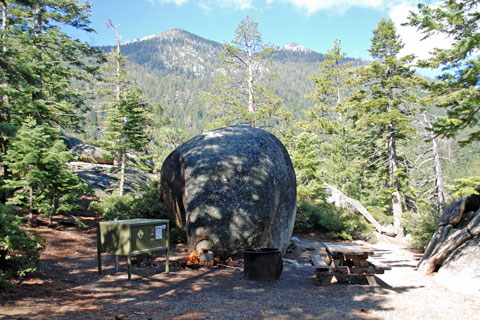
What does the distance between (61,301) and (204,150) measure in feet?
15.2

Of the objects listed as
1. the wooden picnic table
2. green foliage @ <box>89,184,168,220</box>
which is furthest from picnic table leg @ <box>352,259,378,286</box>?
green foliage @ <box>89,184,168,220</box>

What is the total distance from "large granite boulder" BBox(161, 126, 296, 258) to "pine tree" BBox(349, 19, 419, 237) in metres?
10.2

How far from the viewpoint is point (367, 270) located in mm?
6266

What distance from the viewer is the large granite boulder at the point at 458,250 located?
6.27 metres

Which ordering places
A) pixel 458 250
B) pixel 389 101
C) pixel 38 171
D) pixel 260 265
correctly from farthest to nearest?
1. pixel 389 101
2. pixel 38 171
3. pixel 458 250
4. pixel 260 265

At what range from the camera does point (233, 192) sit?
7707 mm

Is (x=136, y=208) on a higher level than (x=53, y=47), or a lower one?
lower

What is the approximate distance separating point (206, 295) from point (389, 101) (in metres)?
15.3

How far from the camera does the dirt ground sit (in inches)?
174

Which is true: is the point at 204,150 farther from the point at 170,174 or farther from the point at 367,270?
the point at 367,270

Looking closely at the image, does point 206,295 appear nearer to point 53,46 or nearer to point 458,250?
point 458,250

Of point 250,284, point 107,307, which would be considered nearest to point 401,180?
point 250,284

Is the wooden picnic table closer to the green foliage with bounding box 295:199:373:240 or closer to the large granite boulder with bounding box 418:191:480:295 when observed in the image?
the large granite boulder with bounding box 418:191:480:295

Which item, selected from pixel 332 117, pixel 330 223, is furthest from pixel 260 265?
pixel 332 117
